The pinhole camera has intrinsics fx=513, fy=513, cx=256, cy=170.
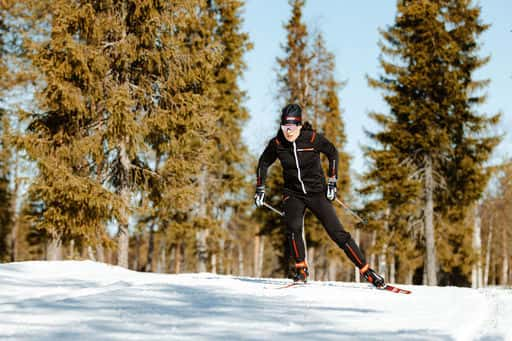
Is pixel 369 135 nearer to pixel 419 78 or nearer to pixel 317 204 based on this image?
pixel 419 78

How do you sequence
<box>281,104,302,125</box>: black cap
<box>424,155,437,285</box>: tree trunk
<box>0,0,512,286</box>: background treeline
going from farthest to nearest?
1. <box>424,155,437,285</box>: tree trunk
2. <box>0,0,512,286</box>: background treeline
3. <box>281,104,302,125</box>: black cap

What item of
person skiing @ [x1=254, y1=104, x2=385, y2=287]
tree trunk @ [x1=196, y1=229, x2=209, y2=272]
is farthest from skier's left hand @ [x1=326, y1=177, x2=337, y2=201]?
tree trunk @ [x1=196, y1=229, x2=209, y2=272]

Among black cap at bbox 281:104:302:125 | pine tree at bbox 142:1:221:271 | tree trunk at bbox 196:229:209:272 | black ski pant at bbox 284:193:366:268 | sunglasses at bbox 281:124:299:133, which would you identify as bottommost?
tree trunk at bbox 196:229:209:272

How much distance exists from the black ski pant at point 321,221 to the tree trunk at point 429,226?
1274cm

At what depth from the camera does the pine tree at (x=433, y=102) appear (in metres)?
18.4

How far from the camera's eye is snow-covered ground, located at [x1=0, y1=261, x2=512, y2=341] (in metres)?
3.47

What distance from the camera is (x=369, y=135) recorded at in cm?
2038

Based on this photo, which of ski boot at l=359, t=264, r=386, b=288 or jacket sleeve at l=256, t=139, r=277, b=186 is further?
jacket sleeve at l=256, t=139, r=277, b=186

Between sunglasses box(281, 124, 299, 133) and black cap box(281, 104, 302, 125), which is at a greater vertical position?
black cap box(281, 104, 302, 125)

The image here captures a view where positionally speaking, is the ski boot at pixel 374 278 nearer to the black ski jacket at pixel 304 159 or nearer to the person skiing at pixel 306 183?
the person skiing at pixel 306 183

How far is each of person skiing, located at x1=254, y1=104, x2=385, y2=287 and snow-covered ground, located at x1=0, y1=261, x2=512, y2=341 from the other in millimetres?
566

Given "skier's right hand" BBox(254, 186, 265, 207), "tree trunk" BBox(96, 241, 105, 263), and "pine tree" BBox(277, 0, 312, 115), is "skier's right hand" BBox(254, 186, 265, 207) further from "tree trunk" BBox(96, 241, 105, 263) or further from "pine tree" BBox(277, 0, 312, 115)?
"pine tree" BBox(277, 0, 312, 115)

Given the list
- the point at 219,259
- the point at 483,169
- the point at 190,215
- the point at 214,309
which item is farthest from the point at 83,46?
the point at 219,259

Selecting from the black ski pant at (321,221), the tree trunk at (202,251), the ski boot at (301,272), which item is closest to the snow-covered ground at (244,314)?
the ski boot at (301,272)
